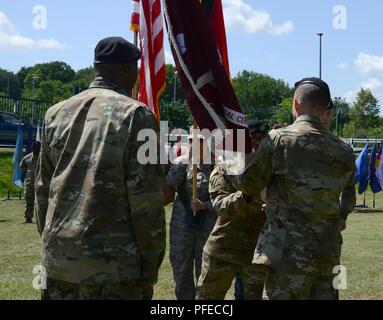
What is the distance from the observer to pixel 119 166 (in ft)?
11.6

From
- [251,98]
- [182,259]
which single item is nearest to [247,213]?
[182,259]

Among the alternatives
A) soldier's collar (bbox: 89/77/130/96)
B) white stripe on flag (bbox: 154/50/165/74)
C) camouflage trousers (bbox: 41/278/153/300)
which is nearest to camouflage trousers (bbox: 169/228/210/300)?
white stripe on flag (bbox: 154/50/165/74)

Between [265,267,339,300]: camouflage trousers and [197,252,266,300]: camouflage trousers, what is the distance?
127cm

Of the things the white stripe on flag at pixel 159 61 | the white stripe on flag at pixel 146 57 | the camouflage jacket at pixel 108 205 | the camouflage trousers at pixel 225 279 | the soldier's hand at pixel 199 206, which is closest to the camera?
the camouflage jacket at pixel 108 205

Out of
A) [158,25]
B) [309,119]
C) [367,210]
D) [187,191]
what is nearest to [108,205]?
[309,119]

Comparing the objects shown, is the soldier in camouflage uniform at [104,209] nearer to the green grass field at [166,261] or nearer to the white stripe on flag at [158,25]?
the white stripe on flag at [158,25]

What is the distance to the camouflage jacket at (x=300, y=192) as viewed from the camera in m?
4.21

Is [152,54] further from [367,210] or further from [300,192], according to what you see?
[367,210]

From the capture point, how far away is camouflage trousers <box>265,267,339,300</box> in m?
4.20

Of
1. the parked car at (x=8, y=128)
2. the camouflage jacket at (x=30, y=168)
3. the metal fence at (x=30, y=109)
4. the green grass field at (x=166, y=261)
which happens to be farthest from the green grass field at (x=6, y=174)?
the camouflage jacket at (x=30, y=168)

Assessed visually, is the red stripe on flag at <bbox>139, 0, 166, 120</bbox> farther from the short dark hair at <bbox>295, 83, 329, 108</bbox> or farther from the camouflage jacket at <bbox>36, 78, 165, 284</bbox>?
the camouflage jacket at <bbox>36, 78, 165, 284</bbox>

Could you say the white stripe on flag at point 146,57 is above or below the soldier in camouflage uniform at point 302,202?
above

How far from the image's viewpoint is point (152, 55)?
19.7 ft

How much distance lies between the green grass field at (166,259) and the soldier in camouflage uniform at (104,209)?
4.17 metres
